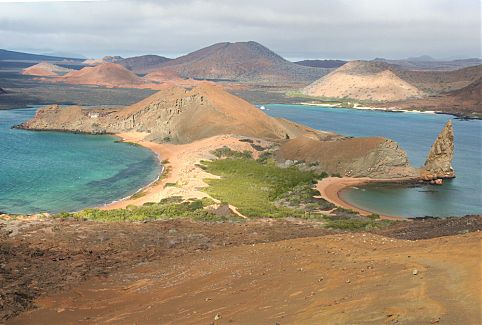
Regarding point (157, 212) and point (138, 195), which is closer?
point (157, 212)

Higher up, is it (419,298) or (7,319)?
(419,298)

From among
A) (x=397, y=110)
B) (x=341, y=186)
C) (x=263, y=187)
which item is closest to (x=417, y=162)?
(x=341, y=186)

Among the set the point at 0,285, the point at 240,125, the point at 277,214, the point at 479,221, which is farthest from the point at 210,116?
the point at 0,285

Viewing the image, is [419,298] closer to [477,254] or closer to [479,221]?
[477,254]

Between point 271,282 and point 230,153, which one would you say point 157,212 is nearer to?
point 271,282

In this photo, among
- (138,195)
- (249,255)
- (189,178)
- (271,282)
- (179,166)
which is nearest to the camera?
(271,282)

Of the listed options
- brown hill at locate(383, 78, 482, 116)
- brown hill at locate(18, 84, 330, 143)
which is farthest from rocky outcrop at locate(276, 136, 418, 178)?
brown hill at locate(383, 78, 482, 116)

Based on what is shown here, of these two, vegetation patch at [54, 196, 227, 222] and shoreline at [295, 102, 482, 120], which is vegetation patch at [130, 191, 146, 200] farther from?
shoreline at [295, 102, 482, 120]
